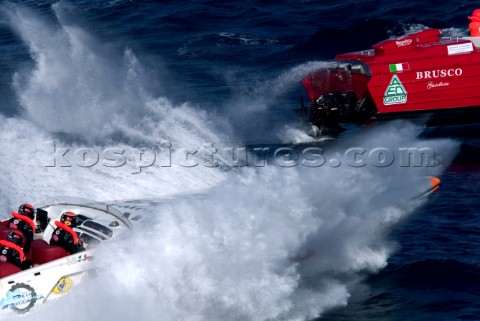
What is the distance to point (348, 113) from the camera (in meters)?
23.9

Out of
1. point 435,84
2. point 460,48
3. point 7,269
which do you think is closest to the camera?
point 7,269

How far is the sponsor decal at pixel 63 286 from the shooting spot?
12.9 metres

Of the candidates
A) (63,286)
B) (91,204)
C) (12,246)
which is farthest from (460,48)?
(12,246)

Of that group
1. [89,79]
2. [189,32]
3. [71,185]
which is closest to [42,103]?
[89,79]

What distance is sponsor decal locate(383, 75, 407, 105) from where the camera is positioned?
2328cm

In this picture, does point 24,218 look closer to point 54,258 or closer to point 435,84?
point 54,258

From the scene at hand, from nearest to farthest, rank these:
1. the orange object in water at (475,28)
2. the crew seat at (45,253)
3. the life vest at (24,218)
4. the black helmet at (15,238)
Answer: the crew seat at (45,253)
the black helmet at (15,238)
the life vest at (24,218)
the orange object in water at (475,28)

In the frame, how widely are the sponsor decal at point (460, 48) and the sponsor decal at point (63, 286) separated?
47.4 feet

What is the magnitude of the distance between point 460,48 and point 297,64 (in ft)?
29.4

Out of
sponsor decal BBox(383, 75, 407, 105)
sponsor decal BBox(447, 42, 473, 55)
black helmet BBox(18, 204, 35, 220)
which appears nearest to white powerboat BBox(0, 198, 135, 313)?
black helmet BBox(18, 204, 35, 220)

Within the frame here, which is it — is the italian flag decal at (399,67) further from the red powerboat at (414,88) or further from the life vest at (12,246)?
the life vest at (12,246)

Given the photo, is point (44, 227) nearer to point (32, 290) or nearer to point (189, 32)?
point (32, 290)

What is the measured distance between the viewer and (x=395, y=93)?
2336cm

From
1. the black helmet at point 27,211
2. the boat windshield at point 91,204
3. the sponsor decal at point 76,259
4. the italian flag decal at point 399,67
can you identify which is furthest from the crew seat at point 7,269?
the italian flag decal at point 399,67
